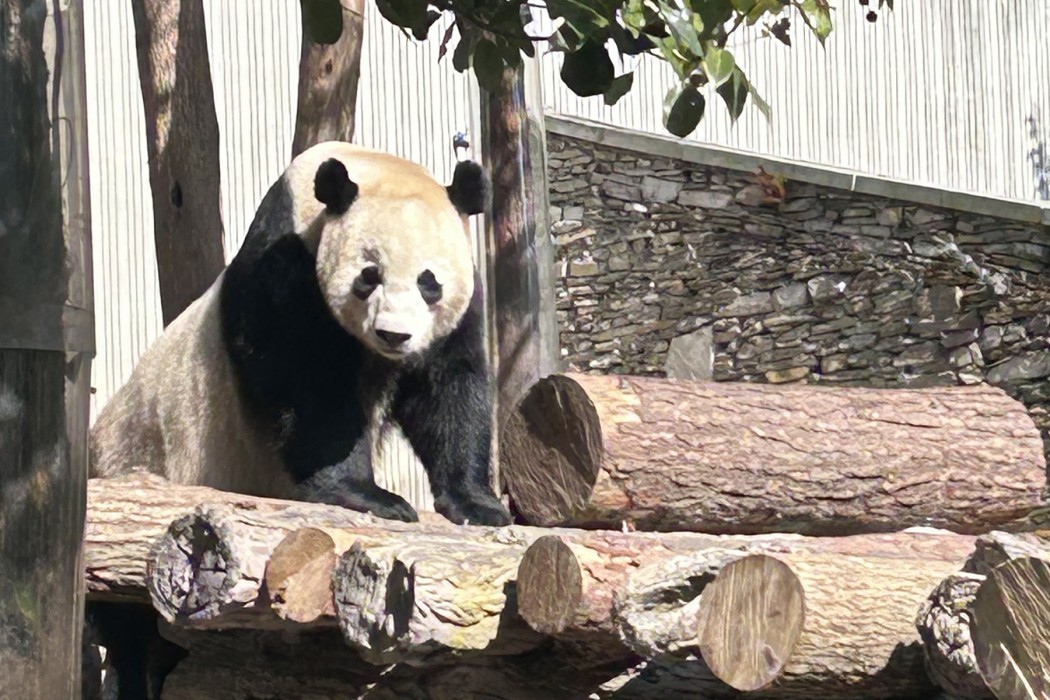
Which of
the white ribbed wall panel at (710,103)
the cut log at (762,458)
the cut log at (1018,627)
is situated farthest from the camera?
the white ribbed wall panel at (710,103)

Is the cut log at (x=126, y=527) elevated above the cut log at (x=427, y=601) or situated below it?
above

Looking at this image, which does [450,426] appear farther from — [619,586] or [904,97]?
[904,97]

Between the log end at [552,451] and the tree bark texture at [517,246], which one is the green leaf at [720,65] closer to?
the log end at [552,451]

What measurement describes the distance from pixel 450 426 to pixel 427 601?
1870mm

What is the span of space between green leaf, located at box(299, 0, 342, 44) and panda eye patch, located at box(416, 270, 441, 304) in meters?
1.94

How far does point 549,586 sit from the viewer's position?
3.02 m

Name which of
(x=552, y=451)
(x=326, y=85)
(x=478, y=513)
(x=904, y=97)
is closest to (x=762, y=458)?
(x=552, y=451)

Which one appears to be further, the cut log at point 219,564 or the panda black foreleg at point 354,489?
the panda black foreleg at point 354,489

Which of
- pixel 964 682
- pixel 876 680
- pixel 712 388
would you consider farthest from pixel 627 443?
pixel 964 682

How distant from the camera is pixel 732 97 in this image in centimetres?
331

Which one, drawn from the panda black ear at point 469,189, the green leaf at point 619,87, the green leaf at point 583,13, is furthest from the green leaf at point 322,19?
the panda black ear at point 469,189

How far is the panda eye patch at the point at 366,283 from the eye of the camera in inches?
179

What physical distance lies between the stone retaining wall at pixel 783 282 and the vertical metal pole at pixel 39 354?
9.35m

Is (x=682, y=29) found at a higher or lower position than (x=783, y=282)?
lower
